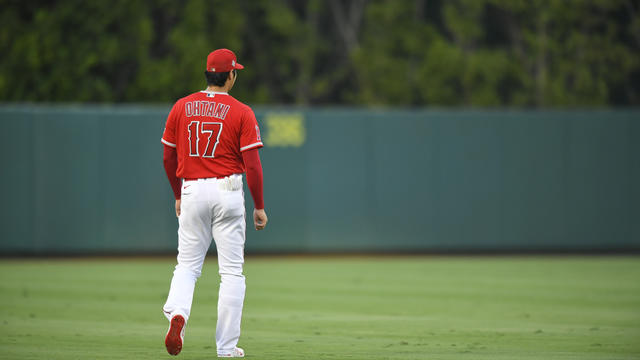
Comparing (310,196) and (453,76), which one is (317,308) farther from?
(453,76)

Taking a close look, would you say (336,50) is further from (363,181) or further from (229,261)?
(229,261)

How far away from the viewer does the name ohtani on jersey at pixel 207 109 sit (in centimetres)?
692

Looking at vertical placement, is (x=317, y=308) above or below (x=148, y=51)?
below

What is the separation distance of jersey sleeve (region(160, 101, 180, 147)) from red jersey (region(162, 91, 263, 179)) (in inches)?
1.2

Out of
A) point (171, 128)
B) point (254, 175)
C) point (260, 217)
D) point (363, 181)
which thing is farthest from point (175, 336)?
point (363, 181)

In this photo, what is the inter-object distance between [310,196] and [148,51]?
7.50 meters

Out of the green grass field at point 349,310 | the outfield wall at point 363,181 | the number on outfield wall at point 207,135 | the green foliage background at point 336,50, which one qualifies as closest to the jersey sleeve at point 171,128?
the number on outfield wall at point 207,135

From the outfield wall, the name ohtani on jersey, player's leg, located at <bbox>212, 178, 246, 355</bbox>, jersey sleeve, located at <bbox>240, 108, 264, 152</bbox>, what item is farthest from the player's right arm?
the outfield wall

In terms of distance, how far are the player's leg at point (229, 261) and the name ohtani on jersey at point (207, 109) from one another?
0.53m

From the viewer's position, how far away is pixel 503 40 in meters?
28.0

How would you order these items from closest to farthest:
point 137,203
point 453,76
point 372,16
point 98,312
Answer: point 98,312
point 137,203
point 453,76
point 372,16

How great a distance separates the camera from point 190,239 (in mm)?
6953

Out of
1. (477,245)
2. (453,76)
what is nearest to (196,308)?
(477,245)

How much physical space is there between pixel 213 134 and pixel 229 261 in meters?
0.87
